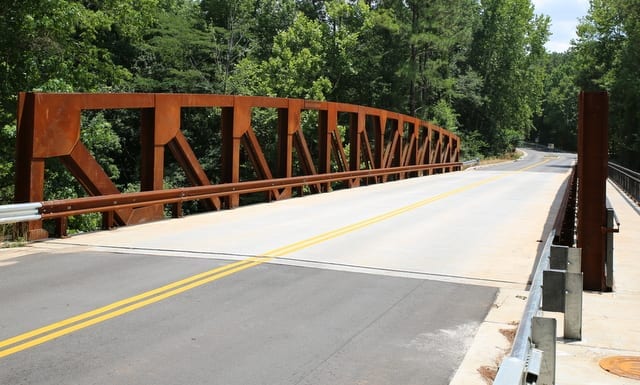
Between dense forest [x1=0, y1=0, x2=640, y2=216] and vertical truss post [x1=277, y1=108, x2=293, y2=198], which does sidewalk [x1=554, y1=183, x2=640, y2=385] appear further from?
dense forest [x1=0, y1=0, x2=640, y2=216]

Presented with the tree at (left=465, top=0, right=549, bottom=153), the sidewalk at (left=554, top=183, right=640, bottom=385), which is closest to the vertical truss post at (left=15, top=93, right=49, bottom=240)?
the sidewalk at (left=554, top=183, right=640, bottom=385)

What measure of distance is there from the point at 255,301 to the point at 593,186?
4.52 meters

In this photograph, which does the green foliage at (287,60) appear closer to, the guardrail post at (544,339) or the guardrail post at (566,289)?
the guardrail post at (566,289)

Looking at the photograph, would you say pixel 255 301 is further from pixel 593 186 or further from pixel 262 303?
pixel 593 186

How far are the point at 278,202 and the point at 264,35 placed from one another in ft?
165

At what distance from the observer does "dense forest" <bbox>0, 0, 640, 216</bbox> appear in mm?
22828

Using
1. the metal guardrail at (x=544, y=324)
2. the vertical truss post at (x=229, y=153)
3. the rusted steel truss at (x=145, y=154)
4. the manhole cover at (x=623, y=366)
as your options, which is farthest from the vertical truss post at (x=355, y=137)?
the manhole cover at (x=623, y=366)

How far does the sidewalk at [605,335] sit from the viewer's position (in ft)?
17.4

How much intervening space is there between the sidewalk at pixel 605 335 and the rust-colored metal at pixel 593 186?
353 millimetres

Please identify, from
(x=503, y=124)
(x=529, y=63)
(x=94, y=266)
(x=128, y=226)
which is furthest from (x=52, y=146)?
(x=529, y=63)

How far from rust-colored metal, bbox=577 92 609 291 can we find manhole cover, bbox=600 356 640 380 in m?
2.82

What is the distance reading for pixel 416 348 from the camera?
567 cm

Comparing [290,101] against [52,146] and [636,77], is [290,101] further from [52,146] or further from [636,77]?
[636,77]

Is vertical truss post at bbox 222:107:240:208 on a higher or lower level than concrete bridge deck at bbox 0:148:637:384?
higher
